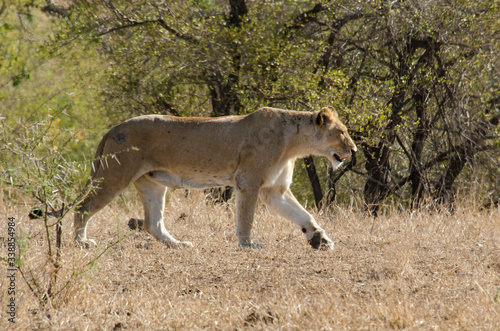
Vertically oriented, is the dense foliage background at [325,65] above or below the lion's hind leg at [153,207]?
above

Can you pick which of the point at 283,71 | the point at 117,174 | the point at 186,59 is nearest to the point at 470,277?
the point at 117,174

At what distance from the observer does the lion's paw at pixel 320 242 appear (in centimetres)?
600

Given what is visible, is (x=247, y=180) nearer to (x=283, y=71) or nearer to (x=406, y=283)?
(x=406, y=283)

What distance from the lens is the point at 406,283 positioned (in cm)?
480

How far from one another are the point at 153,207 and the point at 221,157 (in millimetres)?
953

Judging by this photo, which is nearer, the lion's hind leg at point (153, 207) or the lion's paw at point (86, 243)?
the lion's paw at point (86, 243)

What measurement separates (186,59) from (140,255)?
13.2 feet

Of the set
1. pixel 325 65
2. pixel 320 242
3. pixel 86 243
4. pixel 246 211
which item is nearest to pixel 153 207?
pixel 86 243

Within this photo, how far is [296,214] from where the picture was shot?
636cm

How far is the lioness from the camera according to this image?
6.17m

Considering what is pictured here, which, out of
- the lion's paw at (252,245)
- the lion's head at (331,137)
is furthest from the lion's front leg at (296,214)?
the lion's head at (331,137)

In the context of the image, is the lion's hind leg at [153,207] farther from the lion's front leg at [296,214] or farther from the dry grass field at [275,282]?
the lion's front leg at [296,214]

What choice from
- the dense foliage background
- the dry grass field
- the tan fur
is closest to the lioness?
the tan fur

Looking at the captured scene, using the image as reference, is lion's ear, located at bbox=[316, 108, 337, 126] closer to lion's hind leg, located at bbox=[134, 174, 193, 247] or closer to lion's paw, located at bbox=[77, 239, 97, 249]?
lion's hind leg, located at bbox=[134, 174, 193, 247]
